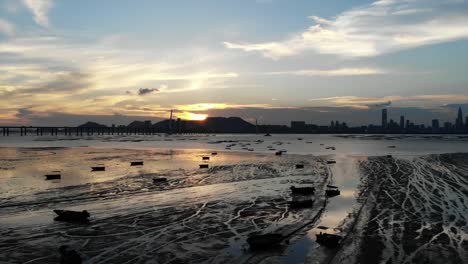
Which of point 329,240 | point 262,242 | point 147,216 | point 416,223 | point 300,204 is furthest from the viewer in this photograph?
point 300,204

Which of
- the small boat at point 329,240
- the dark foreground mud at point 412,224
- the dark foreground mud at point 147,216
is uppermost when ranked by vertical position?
the small boat at point 329,240

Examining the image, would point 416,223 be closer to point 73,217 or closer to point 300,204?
point 300,204

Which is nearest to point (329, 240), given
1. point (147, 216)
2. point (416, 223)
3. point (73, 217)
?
point (416, 223)

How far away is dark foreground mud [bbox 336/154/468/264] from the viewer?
1408 centimetres

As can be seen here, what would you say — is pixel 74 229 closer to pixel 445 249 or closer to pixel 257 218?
pixel 257 218

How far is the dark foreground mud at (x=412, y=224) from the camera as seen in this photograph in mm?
14078

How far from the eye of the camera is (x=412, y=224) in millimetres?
18797

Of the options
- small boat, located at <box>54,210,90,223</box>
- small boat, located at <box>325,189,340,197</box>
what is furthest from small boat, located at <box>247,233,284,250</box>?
small boat, located at <box>325,189,340,197</box>

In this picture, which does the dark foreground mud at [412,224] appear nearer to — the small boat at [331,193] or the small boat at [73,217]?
the small boat at [331,193]

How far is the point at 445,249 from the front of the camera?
14766mm

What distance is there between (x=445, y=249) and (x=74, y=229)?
15502 mm

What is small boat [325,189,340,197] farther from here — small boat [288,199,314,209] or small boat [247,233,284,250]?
small boat [247,233,284,250]

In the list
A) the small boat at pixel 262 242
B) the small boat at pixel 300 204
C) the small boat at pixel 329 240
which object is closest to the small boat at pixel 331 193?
the small boat at pixel 300 204

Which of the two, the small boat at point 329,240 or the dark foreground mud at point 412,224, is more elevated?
the small boat at point 329,240
